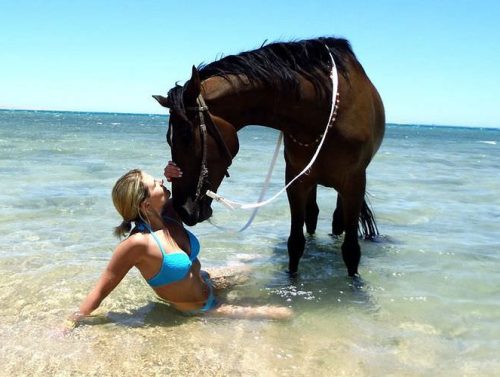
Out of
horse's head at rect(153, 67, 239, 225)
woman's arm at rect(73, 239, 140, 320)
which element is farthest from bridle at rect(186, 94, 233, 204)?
woman's arm at rect(73, 239, 140, 320)

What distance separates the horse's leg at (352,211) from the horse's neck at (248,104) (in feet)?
2.22

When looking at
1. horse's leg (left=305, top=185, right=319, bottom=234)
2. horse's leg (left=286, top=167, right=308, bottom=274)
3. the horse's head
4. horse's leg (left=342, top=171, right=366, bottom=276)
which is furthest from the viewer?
horse's leg (left=305, top=185, right=319, bottom=234)

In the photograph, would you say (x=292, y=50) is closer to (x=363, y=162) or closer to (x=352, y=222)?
(x=363, y=162)

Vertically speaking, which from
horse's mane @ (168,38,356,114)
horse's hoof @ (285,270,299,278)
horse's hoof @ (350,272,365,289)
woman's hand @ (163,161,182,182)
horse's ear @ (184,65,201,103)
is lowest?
horse's hoof @ (285,270,299,278)

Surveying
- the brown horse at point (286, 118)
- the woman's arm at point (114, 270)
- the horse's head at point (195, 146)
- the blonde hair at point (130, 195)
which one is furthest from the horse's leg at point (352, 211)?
the woman's arm at point (114, 270)

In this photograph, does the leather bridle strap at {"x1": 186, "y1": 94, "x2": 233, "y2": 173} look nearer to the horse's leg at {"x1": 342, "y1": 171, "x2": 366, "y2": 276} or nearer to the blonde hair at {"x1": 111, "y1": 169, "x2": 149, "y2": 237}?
the blonde hair at {"x1": 111, "y1": 169, "x2": 149, "y2": 237}

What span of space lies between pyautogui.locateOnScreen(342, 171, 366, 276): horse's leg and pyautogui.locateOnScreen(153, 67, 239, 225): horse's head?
3.65ft

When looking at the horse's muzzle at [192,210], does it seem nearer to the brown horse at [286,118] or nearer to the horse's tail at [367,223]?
the brown horse at [286,118]

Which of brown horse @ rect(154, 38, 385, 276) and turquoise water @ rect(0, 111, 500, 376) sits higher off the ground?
brown horse @ rect(154, 38, 385, 276)

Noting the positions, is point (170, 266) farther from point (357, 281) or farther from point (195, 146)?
point (357, 281)

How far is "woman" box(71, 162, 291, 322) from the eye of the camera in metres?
3.35

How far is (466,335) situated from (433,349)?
367 mm

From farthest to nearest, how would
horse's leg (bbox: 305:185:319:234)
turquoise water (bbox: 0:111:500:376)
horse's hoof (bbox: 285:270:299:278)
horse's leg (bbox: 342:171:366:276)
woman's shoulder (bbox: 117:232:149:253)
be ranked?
horse's leg (bbox: 305:185:319:234)
horse's hoof (bbox: 285:270:299:278)
horse's leg (bbox: 342:171:366:276)
woman's shoulder (bbox: 117:232:149:253)
turquoise water (bbox: 0:111:500:376)

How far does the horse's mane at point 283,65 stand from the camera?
3398mm
